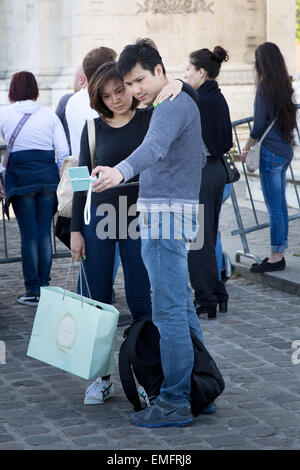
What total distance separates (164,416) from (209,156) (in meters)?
2.61

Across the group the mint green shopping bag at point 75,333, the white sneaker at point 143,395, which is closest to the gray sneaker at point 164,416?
the white sneaker at point 143,395

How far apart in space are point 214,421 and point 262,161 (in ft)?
12.8

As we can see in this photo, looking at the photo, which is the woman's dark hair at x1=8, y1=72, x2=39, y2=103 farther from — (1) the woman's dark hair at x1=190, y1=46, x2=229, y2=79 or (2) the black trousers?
(2) the black trousers

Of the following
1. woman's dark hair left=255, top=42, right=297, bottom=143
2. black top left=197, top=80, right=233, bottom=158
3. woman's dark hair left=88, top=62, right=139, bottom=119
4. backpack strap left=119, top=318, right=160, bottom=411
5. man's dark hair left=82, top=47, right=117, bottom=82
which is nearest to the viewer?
backpack strap left=119, top=318, right=160, bottom=411

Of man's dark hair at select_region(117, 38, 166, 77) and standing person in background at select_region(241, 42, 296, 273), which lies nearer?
man's dark hair at select_region(117, 38, 166, 77)

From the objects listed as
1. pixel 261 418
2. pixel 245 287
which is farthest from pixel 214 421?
pixel 245 287

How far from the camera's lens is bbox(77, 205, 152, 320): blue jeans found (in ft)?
17.2

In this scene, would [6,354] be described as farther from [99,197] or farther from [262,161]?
[262,161]

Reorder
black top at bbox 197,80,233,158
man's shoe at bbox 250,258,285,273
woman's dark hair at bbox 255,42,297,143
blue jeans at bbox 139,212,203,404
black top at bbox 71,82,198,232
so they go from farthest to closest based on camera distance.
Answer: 1. man's shoe at bbox 250,258,285,273
2. woman's dark hair at bbox 255,42,297,143
3. black top at bbox 197,80,233,158
4. black top at bbox 71,82,198,232
5. blue jeans at bbox 139,212,203,404

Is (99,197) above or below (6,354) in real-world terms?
above

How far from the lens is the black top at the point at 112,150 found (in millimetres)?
5219

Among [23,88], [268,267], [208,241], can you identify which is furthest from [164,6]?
[208,241]

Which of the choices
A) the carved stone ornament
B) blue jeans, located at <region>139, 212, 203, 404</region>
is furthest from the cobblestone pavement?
the carved stone ornament

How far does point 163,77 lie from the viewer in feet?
14.6
